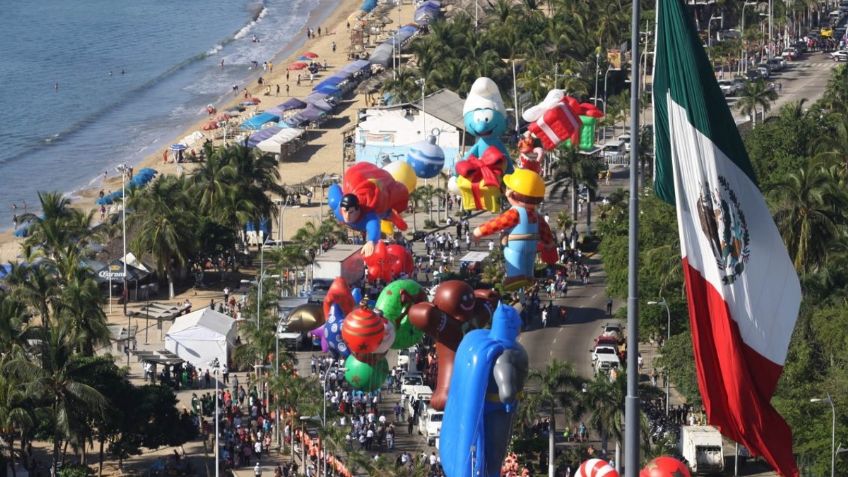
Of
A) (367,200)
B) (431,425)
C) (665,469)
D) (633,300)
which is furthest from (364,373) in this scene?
(633,300)

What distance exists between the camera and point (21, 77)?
13362cm

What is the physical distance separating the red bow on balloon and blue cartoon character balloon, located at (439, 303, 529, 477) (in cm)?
2537

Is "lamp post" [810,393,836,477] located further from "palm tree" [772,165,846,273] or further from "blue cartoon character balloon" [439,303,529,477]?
"palm tree" [772,165,846,273]

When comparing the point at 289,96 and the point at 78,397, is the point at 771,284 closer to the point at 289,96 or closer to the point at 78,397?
the point at 78,397

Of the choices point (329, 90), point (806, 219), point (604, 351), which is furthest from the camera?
point (329, 90)

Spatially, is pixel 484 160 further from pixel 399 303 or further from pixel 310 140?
pixel 310 140

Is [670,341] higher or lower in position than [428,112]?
lower

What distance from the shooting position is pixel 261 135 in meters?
96.6

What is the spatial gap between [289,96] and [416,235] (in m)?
40.3

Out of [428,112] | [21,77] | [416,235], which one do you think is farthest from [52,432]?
[21,77]

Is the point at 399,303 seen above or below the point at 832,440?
above

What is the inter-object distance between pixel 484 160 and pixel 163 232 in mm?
13667

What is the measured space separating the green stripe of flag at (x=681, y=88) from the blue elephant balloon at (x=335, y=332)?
34.6m

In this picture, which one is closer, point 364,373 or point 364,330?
point 364,330
